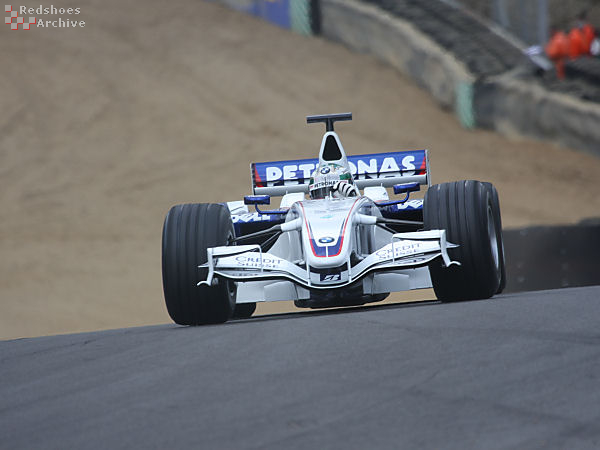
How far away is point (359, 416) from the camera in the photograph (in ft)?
14.0

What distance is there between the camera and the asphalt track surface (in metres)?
4.02

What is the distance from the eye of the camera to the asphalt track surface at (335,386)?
402cm

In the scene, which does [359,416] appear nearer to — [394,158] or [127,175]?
[394,158]

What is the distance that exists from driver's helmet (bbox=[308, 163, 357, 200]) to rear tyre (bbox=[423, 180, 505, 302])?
4.47ft

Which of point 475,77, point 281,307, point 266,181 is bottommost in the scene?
point 281,307

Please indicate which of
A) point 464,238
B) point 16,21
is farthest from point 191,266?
point 16,21

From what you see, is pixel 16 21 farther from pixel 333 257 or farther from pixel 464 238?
pixel 464 238

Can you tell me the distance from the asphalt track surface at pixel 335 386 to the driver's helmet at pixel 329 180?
2.83m

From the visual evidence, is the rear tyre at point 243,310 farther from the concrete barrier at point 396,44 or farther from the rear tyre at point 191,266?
the concrete barrier at point 396,44

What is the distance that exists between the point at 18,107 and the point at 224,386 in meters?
24.4

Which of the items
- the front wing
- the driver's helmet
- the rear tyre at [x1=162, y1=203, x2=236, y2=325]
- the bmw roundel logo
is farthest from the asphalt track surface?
the driver's helmet

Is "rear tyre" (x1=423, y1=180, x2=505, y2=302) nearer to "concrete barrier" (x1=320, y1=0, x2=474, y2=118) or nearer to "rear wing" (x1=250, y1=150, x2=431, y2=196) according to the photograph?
"rear wing" (x1=250, y1=150, x2=431, y2=196)

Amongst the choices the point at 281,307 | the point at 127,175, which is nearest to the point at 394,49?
the point at 127,175

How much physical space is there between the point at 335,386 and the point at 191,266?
4046mm
